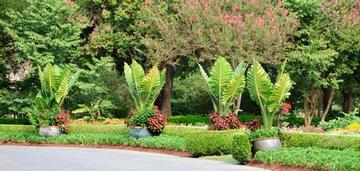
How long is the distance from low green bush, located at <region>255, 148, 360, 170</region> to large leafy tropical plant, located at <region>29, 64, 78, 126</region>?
1300cm

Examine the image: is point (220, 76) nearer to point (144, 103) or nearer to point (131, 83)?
point (144, 103)

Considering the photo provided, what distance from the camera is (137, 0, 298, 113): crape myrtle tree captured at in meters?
31.6

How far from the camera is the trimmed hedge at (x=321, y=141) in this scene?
55.0 ft

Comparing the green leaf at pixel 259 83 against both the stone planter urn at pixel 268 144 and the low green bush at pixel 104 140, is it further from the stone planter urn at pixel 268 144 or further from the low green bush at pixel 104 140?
the low green bush at pixel 104 140

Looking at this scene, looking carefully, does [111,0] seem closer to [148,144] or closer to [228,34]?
[228,34]

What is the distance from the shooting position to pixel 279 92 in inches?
751

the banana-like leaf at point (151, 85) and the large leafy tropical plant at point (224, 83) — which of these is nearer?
the large leafy tropical plant at point (224, 83)

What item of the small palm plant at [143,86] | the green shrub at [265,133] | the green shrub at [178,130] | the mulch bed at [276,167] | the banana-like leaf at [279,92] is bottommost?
the mulch bed at [276,167]

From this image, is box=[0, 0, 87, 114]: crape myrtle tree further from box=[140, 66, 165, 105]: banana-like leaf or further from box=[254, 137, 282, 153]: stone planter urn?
box=[254, 137, 282, 153]: stone planter urn

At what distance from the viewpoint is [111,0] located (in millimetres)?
36188

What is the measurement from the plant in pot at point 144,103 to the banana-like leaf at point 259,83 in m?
6.62

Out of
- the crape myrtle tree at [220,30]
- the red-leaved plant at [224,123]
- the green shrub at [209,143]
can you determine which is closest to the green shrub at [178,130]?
the red-leaved plant at [224,123]

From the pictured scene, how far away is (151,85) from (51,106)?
533 cm

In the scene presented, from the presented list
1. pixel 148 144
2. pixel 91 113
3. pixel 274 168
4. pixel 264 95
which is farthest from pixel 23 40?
pixel 274 168
